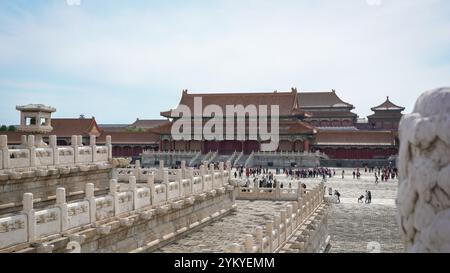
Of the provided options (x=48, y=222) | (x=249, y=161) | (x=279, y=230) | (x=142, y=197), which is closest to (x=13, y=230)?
(x=48, y=222)

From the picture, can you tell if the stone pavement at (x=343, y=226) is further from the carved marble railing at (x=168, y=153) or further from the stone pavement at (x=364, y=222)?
the carved marble railing at (x=168, y=153)

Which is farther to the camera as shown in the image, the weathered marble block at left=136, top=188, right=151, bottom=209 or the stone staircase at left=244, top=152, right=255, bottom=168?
the stone staircase at left=244, top=152, right=255, bottom=168

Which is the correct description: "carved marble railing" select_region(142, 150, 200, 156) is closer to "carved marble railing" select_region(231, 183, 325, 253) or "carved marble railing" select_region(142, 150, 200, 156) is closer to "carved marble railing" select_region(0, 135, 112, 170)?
"carved marble railing" select_region(231, 183, 325, 253)

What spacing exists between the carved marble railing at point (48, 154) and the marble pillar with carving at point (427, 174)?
408 inches

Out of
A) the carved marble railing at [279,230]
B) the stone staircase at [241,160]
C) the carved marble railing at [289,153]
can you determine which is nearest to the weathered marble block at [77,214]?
the carved marble railing at [279,230]

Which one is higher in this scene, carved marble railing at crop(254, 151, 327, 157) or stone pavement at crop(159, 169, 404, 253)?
carved marble railing at crop(254, 151, 327, 157)

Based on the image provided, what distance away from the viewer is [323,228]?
21031 mm

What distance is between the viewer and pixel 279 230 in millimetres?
12789

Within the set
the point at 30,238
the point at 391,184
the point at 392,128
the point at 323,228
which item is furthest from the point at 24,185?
the point at 392,128

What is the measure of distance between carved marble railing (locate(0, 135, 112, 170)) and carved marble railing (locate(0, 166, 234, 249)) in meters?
2.46

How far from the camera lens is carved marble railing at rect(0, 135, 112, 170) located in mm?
11328

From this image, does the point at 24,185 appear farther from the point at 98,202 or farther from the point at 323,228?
the point at 323,228

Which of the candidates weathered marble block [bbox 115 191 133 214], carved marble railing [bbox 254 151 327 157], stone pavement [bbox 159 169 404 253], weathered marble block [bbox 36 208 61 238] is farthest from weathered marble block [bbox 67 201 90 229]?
carved marble railing [bbox 254 151 327 157]

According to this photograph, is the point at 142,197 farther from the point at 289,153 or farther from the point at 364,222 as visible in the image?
the point at 289,153
